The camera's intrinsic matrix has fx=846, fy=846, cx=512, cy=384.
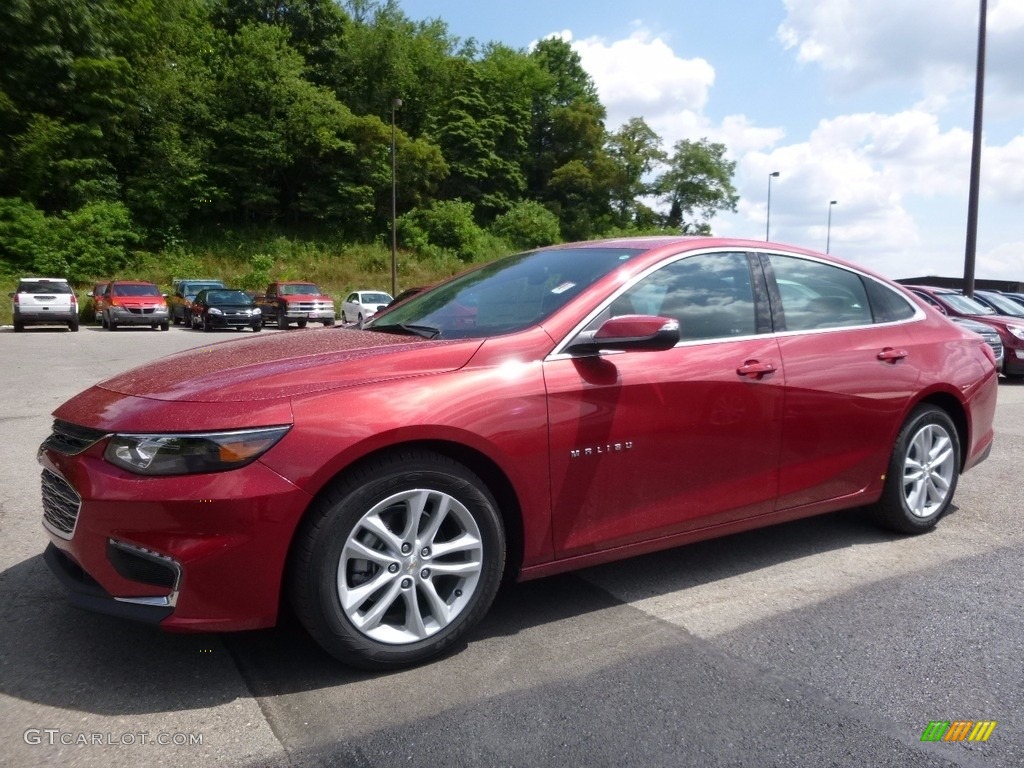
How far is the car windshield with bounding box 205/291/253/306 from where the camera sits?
28.4m

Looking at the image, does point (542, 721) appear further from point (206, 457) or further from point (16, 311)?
point (16, 311)

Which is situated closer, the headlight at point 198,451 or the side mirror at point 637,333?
the headlight at point 198,451

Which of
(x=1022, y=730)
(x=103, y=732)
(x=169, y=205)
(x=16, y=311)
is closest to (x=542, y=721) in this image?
(x=103, y=732)

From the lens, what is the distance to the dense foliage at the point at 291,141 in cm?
4019

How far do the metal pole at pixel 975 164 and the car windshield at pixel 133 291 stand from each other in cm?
2356

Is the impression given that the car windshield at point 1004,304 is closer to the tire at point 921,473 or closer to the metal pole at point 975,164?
the metal pole at point 975,164

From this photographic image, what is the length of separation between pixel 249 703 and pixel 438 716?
623 millimetres

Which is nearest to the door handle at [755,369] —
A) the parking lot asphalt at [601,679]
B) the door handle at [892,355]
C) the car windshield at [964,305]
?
the door handle at [892,355]

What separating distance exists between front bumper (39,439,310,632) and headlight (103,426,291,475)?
0.10 ft

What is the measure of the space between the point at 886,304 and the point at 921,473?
37.0 inches

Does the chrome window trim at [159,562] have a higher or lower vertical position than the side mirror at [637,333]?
lower

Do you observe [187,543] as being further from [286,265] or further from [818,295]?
[286,265]

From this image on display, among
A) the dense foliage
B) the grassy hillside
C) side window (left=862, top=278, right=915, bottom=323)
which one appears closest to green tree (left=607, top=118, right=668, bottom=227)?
the dense foliage

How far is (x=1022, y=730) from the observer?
2639 mm
